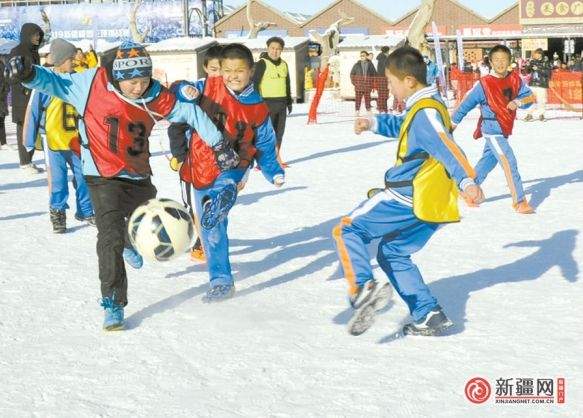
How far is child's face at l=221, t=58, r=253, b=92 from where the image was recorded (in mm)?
5906

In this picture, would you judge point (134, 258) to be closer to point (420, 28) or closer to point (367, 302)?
point (367, 302)

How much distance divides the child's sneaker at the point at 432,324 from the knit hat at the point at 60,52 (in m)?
4.29

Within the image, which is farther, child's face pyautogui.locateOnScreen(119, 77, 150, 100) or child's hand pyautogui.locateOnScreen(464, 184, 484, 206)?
child's face pyautogui.locateOnScreen(119, 77, 150, 100)

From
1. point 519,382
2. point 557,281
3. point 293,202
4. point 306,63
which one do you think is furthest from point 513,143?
point 306,63

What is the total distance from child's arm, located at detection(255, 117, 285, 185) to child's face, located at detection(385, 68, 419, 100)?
140 centimetres

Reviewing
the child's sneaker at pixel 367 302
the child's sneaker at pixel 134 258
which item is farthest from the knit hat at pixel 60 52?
the child's sneaker at pixel 367 302

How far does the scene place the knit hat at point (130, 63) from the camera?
5.12m

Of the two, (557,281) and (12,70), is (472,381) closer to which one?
(557,281)

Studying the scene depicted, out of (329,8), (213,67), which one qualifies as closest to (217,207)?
(213,67)

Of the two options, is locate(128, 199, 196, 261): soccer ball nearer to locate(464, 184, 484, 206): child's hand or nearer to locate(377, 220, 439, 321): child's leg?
locate(377, 220, 439, 321): child's leg

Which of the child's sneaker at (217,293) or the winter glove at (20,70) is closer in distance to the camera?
the winter glove at (20,70)

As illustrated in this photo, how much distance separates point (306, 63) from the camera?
3488 centimetres

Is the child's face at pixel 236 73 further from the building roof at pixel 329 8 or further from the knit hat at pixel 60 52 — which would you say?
the building roof at pixel 329 8

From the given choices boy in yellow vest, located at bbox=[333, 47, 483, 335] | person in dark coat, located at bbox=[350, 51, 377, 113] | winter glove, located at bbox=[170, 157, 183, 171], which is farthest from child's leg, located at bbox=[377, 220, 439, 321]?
person in dark coat, located at bbox=[350, 51, 377, 113]
